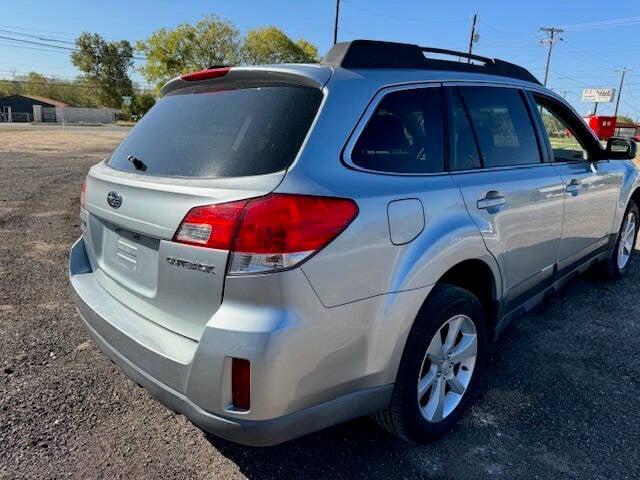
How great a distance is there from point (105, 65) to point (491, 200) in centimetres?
8181

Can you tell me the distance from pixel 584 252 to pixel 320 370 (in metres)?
3.08

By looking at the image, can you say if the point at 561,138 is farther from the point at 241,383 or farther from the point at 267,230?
the point at 241,383

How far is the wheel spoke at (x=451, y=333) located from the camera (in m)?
2.48

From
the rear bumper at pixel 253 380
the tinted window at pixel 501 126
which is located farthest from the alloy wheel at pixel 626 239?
the rear bumper at pixel 253 380

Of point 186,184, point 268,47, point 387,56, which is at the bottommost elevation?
point 186,184

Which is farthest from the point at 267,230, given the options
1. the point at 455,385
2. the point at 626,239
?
the point at 626,239

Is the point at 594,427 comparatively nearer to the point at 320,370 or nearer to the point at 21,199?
the point at 320,370

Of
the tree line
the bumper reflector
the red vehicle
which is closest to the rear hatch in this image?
the bumper reflector

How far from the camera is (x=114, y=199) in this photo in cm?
225

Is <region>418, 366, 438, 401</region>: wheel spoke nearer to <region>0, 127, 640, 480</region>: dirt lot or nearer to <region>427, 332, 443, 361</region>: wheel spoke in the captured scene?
<region>427, 332, 443, 361</region>: wheel spoke

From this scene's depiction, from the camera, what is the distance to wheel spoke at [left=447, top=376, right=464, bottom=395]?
2.59 m

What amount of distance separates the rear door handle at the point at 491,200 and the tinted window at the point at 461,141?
0.57 ft

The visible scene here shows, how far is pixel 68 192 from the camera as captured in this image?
895cm

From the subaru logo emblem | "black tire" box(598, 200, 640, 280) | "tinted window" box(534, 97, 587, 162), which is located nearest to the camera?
the subaru logo emblem
